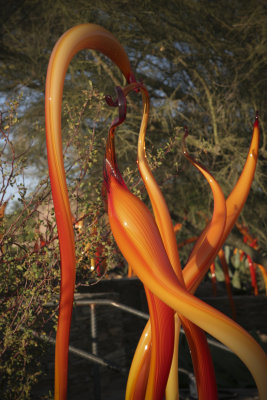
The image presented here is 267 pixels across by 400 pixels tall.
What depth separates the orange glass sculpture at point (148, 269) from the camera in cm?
153

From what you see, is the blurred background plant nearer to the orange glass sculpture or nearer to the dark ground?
the dark ground

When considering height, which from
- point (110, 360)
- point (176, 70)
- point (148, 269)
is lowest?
point (110, 360)

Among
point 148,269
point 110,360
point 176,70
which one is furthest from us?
point 176,70

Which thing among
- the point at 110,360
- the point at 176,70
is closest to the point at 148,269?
the point at 110,360

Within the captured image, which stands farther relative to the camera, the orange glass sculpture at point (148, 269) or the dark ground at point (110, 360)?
the dark ground at point (110, 360)

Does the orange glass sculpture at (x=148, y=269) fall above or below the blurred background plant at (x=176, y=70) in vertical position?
below

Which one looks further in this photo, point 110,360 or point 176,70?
point 176,70

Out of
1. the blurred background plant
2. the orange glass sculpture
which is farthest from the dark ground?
the orange glass sculpture

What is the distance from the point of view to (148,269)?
63.9 inches

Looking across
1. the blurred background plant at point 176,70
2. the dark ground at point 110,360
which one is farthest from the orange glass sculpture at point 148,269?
the blurred background plant at point 176,70

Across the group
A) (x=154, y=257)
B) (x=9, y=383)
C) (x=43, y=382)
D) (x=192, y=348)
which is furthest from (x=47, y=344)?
(x=43, y=382)

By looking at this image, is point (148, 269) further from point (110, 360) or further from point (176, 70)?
point (176, 70)

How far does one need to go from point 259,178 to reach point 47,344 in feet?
13.3

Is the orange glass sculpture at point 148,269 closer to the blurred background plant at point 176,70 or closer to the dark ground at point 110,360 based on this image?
the dark ground at point 110,360
